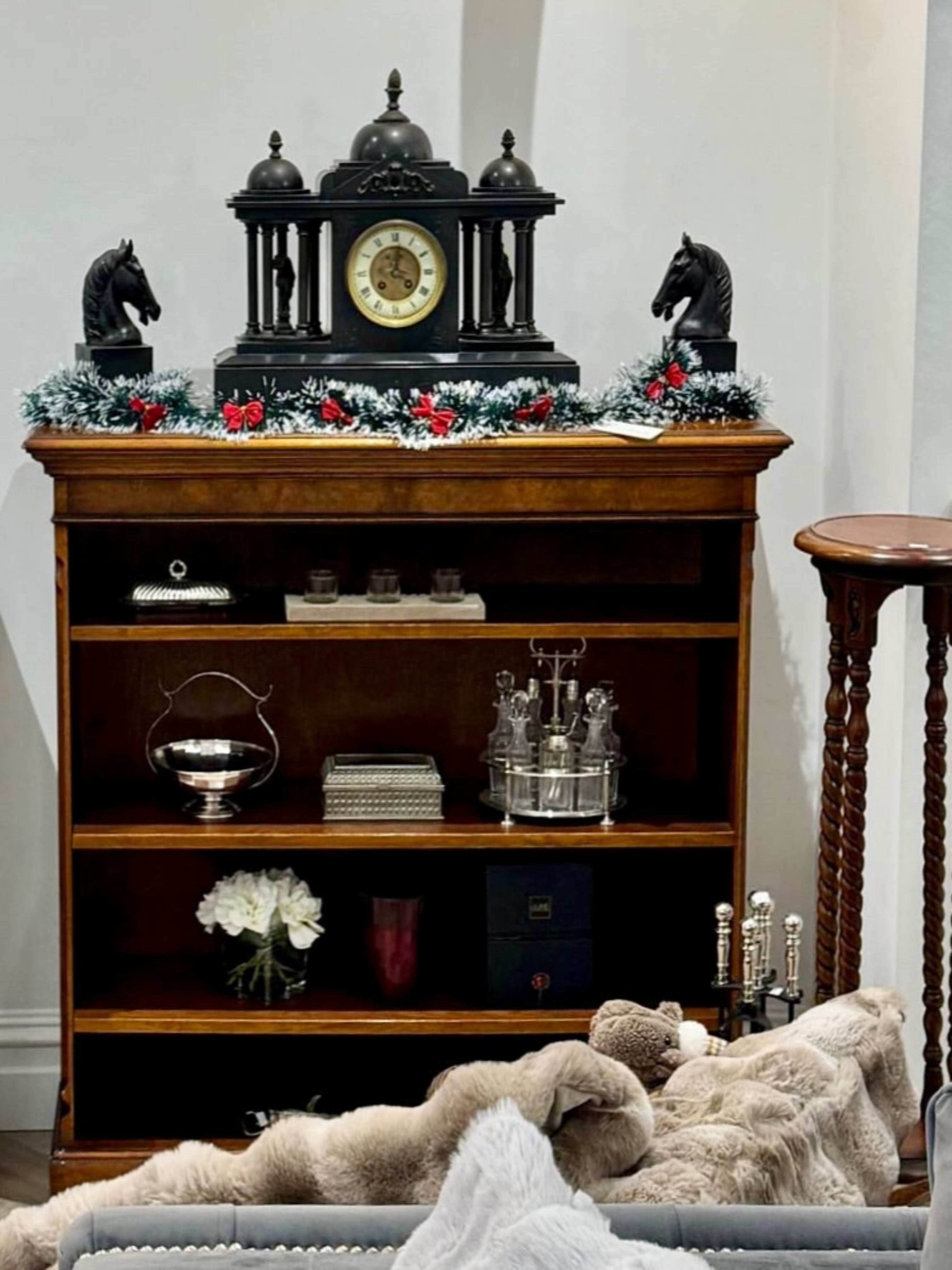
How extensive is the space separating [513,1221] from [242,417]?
5.91 ft

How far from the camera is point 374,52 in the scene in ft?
10.9

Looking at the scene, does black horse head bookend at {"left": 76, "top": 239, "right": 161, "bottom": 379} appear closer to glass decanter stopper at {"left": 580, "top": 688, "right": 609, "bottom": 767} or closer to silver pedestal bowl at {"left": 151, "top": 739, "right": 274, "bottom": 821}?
silver pedestal bowl at {"left": 151, "top": 739, "right": 274, "bottom": 821}

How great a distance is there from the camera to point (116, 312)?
9.91 ft

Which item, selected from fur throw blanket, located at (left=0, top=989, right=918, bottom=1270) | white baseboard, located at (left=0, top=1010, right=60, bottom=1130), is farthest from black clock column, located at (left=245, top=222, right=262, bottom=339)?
fur throw blanket, located at (left=0, top=989, right=918, bottom=1270)

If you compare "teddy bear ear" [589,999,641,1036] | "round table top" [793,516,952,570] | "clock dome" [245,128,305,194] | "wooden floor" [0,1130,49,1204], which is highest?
"clock dome" [245,128,305,194]

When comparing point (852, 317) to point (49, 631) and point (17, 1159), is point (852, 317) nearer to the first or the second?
point (49, 631)

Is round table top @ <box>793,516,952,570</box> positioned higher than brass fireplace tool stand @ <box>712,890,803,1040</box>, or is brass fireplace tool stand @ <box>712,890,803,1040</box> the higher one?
round table top @ <box>793,516,952,570</box>

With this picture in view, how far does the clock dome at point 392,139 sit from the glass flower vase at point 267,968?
1223 millimetres

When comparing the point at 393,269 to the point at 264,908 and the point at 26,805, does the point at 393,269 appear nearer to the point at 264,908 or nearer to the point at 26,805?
the point at 264,908

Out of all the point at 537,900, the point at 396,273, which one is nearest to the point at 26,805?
the point at 537,900

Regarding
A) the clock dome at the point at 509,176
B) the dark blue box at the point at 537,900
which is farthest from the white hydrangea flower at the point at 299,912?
the clock dome at the point at 509,176

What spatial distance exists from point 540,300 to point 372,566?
540 mm

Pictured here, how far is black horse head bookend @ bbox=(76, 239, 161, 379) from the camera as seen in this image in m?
3.01

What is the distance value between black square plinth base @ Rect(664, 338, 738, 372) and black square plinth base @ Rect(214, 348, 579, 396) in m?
0.19
